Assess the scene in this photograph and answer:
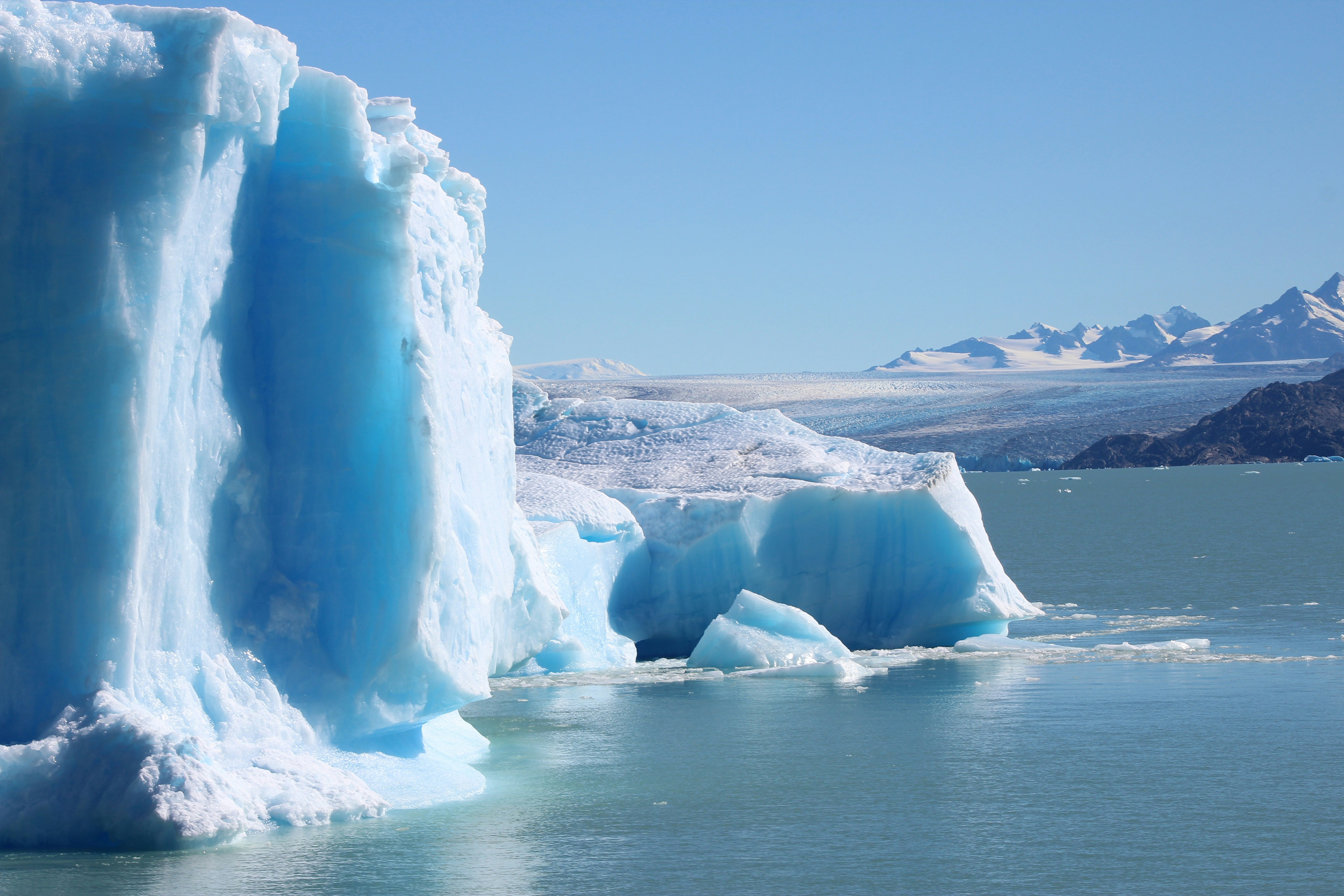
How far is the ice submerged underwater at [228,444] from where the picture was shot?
21.4ft

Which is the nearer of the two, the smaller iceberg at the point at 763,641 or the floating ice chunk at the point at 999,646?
the smaller iceberg at the point at 763,641

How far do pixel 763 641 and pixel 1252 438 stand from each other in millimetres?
83504

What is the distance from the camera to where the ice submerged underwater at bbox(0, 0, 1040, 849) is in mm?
6527

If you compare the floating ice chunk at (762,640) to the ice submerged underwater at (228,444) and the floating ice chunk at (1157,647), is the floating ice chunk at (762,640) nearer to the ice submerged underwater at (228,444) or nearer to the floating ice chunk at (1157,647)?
the floating ice chunk at (1157,647)

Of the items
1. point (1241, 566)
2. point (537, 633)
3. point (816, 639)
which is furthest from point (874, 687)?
point (1241, 566)

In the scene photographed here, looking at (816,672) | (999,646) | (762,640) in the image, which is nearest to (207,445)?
(816,672)

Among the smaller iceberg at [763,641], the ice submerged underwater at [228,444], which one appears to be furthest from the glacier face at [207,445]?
the smaller iceberg at [763,641]

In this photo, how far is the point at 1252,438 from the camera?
8906 cm

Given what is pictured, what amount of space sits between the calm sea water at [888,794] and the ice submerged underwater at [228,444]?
49 cm

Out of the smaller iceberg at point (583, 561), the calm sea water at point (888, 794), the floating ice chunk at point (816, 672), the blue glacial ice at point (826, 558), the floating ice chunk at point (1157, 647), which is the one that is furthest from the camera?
the blue glacial ice at point (826, 558)

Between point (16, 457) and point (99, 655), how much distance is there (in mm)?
1044

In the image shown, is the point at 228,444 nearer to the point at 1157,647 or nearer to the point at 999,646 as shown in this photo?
the point at 999,646

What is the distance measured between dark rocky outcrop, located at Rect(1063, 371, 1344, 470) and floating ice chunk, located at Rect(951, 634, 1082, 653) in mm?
76751

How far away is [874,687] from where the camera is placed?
41.0ft
